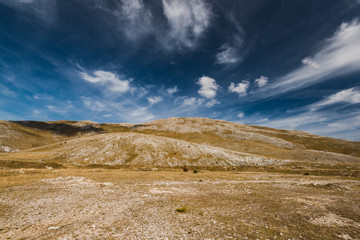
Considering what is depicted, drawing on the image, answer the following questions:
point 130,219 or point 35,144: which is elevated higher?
point 35,144

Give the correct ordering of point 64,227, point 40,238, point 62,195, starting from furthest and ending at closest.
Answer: point 62,195 < point 64,227 < point 40,238

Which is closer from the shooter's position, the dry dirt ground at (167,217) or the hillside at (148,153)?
the dry dirt ground at (167,217)

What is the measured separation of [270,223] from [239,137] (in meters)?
129

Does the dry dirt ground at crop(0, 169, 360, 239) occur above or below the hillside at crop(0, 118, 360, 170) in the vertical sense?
below

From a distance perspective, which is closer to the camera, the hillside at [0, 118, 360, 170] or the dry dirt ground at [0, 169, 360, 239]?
the dry dirt ground at [0, 169, 360, 239]

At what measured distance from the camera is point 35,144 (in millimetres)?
113375

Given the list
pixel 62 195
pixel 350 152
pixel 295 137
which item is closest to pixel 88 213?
pixel 62 195

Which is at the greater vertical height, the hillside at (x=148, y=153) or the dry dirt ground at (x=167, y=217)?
the hillside at (x=148, y=153)

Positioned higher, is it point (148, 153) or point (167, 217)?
point (148, 153)

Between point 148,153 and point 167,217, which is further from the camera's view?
point 148,153

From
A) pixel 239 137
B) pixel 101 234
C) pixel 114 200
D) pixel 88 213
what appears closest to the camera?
pixel 101 234

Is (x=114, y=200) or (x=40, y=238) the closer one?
(x=40, y=238)

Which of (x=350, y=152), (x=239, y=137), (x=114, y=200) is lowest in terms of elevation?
(x=114, y=200)

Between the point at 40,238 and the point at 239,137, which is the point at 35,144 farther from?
the point at 239,137
